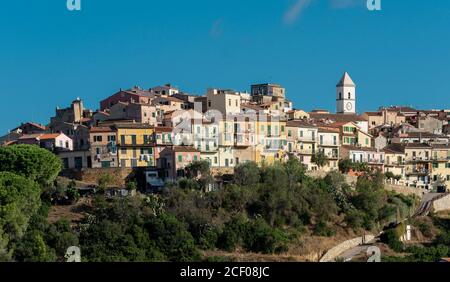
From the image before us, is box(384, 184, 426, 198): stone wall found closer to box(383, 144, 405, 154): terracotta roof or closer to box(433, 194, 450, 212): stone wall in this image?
box(433, 194, 450, 212): stone wall

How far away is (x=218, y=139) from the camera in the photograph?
2961cm

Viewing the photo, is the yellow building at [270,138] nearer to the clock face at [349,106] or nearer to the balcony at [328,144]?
the balcony at [328,144]

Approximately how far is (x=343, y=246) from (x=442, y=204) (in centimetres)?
797

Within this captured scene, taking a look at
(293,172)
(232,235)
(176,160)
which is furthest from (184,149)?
(232,235)

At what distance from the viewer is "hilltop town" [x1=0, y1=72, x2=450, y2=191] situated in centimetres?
2825

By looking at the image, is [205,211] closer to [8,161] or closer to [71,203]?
[71,203]

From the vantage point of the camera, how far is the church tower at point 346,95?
145 ft

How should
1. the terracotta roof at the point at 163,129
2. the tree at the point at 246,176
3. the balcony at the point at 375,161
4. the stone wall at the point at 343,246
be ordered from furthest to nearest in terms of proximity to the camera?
1. the balcony at the point at 375,161
2. the terracotta roof at the point at 163,129
3. the tree at the point at 246,176
4. the stone wall at the point at 343,246

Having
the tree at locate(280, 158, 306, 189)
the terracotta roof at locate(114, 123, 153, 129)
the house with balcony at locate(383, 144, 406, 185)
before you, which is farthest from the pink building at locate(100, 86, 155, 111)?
the house with balcony at locate(383, 144, 406, 185)

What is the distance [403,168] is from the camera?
3588cm

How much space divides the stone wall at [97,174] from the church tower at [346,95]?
19.7 m

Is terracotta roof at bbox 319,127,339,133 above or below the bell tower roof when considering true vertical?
below

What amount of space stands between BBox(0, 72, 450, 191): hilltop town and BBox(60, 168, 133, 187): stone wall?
39 mm

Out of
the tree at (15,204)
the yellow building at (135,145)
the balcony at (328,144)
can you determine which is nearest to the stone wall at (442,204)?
the balcony at (328,144)
